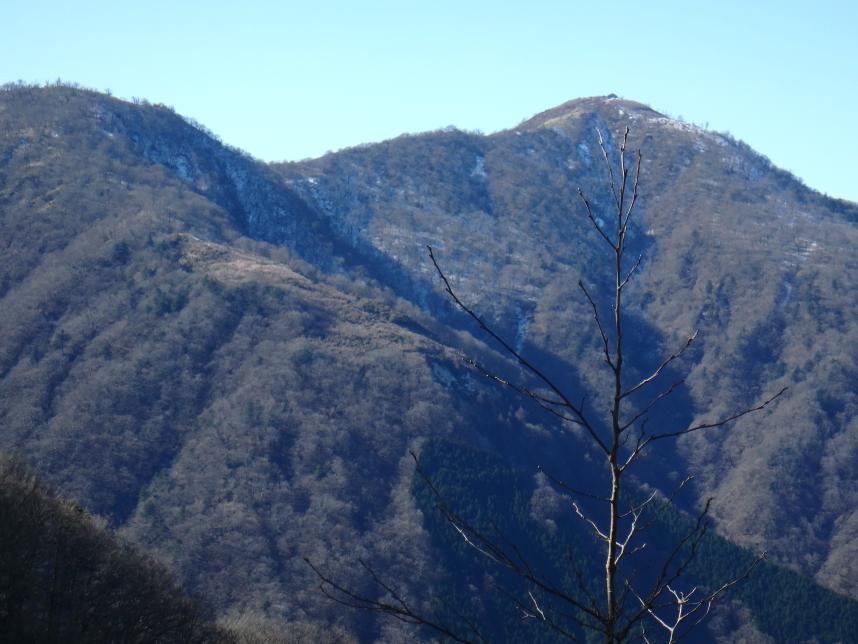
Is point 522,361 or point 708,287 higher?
point 708,287

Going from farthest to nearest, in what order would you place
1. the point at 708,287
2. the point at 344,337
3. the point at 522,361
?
the point at 708,287 < the point at 344,337 < the point at 522,361

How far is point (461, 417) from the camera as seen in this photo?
346 feet

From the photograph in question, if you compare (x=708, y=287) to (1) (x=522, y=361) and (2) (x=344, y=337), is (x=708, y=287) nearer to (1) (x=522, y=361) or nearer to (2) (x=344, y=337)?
(2) (x=344, y=337)

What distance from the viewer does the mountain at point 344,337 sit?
84.6 m

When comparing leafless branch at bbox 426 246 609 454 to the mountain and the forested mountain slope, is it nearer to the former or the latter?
the mountain

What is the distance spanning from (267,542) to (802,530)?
227 ft

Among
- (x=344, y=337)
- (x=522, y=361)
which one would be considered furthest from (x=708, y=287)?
(x=522, y=361)

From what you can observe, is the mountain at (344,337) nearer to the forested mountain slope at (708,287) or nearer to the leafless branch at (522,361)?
the forested mountain slope at (708,287)

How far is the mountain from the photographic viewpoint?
8462 centimetres

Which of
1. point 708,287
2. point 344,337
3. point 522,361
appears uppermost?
point 708,287

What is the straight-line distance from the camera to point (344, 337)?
4355 inches

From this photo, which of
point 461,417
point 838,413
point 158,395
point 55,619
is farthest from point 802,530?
point 55,619

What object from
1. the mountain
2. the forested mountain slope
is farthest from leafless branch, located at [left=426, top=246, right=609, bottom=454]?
the forested mountain slope

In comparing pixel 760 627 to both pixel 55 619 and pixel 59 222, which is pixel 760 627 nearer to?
pixel 55 619
